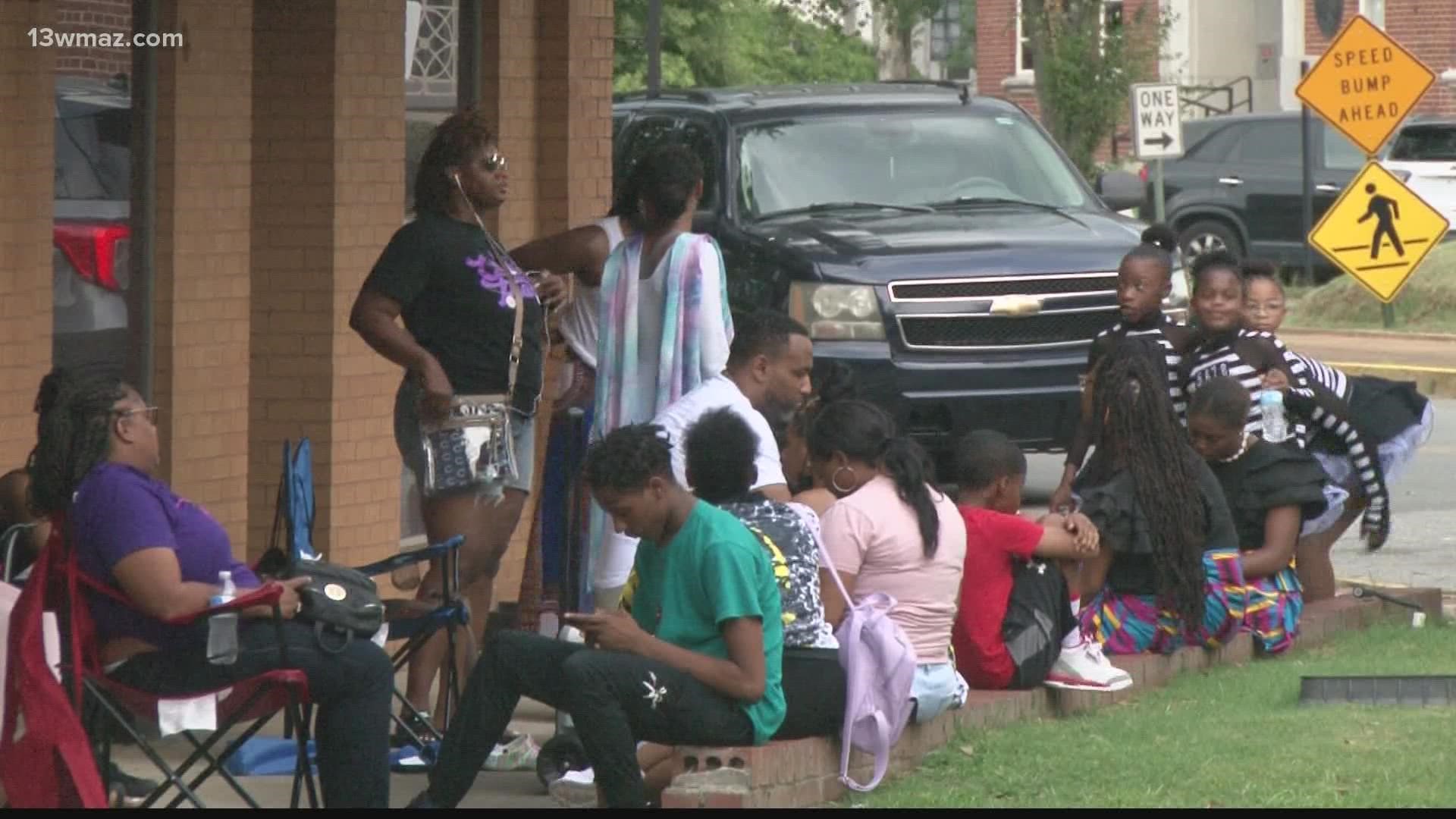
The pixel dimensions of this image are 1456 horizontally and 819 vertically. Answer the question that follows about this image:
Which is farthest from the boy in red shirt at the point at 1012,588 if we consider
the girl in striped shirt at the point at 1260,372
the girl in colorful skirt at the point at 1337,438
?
the girl in colorful skirt at the point at 1337,438

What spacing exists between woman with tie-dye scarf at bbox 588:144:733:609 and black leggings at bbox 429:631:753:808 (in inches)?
48.3

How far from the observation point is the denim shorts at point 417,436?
304 inches

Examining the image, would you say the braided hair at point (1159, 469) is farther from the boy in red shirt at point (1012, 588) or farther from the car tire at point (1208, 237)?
the car tire at point (1208, 237)

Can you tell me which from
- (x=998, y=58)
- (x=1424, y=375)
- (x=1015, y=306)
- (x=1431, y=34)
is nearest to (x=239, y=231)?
(x=1015, y=306)

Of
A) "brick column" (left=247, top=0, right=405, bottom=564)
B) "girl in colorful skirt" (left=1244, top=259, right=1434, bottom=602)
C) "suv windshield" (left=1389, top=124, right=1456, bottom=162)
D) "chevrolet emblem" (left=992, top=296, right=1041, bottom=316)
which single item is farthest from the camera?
"suv windshield" (left=1389, top=124, right=1456, bottom=162)

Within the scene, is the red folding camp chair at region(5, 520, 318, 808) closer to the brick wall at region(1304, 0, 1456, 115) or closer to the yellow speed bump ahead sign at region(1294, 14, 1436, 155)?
the yellow speed bump ahead sign at region(1294, 14, 1436, 155)

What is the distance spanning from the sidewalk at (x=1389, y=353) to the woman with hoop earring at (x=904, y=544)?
39.5 ft

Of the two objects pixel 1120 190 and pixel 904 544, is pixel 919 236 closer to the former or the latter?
pixel 1120 190

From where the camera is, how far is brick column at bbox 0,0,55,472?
7.98m

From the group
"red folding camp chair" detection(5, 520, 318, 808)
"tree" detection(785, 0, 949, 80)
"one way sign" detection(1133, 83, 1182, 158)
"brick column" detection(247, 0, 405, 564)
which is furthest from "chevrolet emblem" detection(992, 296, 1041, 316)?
"tree" detection(785, 0, 949, 80)

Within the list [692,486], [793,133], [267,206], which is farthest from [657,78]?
[692,486]

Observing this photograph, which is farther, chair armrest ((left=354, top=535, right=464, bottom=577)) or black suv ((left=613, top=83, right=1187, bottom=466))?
black suv ((left=613, top=83, right=1187, bottom=466))

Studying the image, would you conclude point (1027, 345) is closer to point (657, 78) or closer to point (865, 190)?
point (865, 190)

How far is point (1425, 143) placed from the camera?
2933 cm
